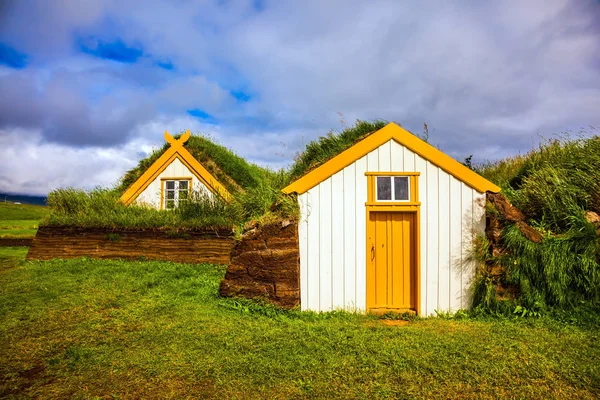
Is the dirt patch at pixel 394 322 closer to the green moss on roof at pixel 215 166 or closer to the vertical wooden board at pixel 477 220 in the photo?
the vertical wooden board at pixel 477 220

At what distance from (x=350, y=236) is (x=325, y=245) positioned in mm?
561

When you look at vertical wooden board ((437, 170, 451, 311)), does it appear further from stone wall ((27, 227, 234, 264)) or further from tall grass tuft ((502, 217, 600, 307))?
stone wall ((27, 227, 234, 264))

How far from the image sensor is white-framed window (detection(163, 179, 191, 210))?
16172mm

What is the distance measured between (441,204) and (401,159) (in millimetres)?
1268

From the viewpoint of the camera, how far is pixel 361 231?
783 cm

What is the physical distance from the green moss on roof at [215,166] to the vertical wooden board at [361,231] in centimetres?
934

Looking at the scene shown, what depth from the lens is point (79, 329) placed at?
709 cm

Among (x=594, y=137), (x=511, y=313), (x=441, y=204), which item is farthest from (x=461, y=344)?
(x=594, y=137)

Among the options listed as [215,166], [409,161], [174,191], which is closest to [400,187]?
[409,161]

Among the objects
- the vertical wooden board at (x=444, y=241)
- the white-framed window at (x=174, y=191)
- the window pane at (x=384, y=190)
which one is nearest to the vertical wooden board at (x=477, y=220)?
the vertical wooden board at (x=444, y=241)

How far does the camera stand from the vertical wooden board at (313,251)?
308 inches

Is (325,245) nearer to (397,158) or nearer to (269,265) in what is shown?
(269,265)

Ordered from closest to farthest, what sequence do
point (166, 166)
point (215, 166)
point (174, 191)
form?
point (174, 191), point (166, 166), point (215, 166)

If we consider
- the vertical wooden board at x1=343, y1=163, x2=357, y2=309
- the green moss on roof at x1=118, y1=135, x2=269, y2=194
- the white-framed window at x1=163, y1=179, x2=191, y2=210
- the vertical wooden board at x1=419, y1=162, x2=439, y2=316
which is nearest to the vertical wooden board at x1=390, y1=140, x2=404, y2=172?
the vertical wooden board at x1=419, y1=162, x2=439, y2=316
